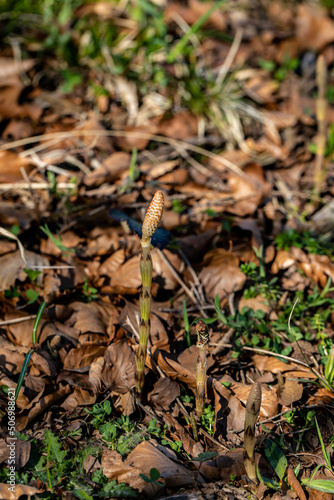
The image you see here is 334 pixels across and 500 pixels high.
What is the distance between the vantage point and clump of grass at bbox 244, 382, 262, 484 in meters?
1.44

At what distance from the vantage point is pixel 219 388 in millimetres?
1931

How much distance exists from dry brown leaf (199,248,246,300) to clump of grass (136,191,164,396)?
783mm

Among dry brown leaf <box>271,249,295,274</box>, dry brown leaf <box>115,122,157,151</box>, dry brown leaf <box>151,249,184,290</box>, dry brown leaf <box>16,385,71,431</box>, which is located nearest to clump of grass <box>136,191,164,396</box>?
dry brown leaf <box>16,385,71,431</box>

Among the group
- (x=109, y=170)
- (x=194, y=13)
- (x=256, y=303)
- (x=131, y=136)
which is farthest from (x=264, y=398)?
(x=194, y=13)

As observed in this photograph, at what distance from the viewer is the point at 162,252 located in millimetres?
2516

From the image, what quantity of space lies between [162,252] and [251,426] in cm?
124

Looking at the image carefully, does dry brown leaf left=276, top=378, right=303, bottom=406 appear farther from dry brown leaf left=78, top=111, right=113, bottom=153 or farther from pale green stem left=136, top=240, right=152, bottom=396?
dry brown leaf left=78, top=111, right=113, bottom=153

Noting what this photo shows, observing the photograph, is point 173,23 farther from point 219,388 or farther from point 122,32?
point 219,388

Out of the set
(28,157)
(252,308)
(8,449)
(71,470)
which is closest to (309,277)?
(252,308)

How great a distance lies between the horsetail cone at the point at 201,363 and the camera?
5.16 ft

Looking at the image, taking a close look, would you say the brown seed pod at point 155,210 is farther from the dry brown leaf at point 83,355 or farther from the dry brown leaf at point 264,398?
the dry brown leaf at point 264,398

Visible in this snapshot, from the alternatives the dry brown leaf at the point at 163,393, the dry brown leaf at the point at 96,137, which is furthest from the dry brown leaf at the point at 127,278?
the dry brown leaf at the point at 96,137

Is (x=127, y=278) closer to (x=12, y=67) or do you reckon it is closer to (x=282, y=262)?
(x=282, y=262)

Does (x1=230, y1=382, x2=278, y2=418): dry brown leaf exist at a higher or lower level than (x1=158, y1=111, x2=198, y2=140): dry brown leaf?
lower
